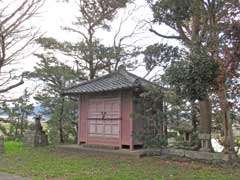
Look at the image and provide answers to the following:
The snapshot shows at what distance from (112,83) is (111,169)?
18.3ft

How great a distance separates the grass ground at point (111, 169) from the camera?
831 centimetres

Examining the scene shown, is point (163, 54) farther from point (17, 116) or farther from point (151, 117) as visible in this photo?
point (17, 116)

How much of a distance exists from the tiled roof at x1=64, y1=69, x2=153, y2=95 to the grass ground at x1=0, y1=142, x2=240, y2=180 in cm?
302

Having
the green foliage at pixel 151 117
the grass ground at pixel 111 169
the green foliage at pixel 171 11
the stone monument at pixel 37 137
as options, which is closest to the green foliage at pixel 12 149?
the stone monument at pixel 37 137

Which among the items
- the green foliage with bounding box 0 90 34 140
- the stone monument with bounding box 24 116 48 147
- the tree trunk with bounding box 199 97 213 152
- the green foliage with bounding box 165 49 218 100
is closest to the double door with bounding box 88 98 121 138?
the stone monument with bounding box 24 116 48 147

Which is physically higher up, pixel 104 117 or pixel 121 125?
pixel 104 117

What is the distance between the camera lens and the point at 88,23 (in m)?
18.4

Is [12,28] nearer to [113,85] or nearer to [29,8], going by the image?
[29,8]

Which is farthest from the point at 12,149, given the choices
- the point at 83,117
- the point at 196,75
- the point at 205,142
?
the point at 196,75

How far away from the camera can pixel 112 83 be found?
1453cm

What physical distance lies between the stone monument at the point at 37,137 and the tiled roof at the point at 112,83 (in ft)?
8.43

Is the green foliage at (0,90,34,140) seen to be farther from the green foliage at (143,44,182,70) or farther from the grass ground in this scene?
the green foliage at (143,44,182,70)

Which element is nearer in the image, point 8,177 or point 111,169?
point 8,177

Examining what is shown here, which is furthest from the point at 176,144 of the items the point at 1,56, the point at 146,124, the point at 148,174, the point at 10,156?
the point at 1,56
